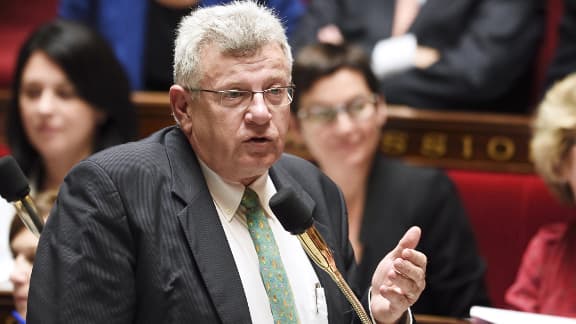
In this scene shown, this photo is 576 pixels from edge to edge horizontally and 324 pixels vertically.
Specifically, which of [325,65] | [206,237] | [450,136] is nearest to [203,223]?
[206,237]

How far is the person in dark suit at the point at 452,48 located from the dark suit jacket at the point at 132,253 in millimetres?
948

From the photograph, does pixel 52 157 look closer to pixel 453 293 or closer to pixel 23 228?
pixel 23 228

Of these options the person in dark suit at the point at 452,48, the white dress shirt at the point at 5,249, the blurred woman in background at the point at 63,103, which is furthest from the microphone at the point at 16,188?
the person in dark suit at the point at 452,48

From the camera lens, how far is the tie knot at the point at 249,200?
33.7 inches

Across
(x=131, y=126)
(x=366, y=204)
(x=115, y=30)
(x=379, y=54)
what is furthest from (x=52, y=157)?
(x=379, y=54)

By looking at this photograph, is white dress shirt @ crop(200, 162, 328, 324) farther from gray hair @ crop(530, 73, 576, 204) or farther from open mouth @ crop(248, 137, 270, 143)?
gray hair @ crop(530, 73, 576, 204)

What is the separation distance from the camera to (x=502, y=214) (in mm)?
1661

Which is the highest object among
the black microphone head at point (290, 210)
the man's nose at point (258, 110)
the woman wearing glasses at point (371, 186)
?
the man's nose at point (258, 110)

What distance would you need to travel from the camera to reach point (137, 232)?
0.78 metres

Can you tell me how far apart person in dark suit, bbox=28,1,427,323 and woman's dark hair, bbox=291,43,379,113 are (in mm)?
665

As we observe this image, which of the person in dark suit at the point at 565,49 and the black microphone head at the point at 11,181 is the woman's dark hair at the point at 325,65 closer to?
the person in dark suit at the point at 565,49

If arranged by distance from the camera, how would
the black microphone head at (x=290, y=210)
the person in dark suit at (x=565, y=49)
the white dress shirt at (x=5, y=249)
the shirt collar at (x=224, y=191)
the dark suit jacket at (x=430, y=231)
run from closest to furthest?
1. the black microphone head at (x=290, y=210)
2. the shirt collar at (x=224, y=191)
3. the white dress shirt at (x=5, y=249)
4. the dark suit jacket at (x=430, y=231)
5. the person in dark suit at (x=565, y=49)

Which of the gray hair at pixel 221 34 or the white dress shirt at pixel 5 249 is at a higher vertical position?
the gray hair at pixel 221 34

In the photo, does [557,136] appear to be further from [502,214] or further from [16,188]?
[16,188]
